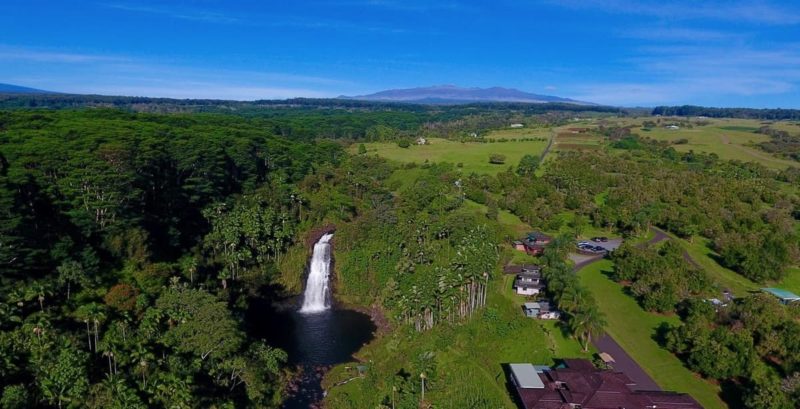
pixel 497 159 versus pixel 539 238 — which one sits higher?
pixel 497 159

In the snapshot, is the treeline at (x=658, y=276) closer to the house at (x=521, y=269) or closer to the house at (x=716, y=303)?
the house at (x=716, y=303)

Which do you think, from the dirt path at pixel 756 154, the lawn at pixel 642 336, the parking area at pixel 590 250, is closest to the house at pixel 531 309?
the lawn at pixel 642 336

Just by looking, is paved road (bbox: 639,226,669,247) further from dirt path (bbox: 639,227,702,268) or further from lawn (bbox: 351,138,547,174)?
lawn (bbox: 351,138,547,174)

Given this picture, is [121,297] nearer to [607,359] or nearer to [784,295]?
[607,359]

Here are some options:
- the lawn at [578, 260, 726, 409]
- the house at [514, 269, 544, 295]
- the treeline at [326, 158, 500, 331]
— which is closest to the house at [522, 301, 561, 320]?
the house at [514, 269, 544, 295]

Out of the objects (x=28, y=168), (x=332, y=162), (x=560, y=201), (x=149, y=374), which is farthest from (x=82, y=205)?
(x=560, y=201)

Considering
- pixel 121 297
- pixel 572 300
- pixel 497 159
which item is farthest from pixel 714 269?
pixel 121 297
